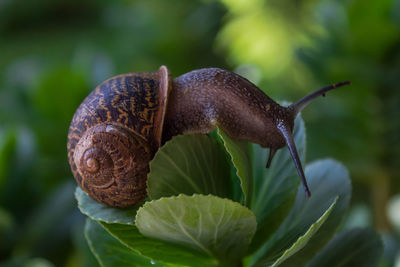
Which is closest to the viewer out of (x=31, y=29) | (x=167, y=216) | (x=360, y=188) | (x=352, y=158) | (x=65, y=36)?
(x=167, y=216)

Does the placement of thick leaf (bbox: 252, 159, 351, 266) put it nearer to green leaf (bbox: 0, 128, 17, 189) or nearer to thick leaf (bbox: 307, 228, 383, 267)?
thick leaf (bbox: 307, 228, 383, 267)

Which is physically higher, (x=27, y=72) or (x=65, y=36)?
(x=27, y=72)

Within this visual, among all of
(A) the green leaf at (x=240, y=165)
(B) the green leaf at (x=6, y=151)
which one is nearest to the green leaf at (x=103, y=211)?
(A) the green leaf at (x=240, y=165)

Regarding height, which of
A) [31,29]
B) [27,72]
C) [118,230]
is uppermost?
[118,230]

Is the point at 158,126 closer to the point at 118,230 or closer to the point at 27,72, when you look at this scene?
the point at 118,230

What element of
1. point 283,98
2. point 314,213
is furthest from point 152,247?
point 283,98

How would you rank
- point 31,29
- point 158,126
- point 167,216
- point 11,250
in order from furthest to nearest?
point 31,29 < point 11,250 < point 158,126 < point 167,216

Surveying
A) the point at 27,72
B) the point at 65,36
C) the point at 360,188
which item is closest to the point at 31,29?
the point at 65,36

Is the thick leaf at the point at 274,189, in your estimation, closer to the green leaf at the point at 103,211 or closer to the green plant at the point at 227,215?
the green plant at the point at 227,215
